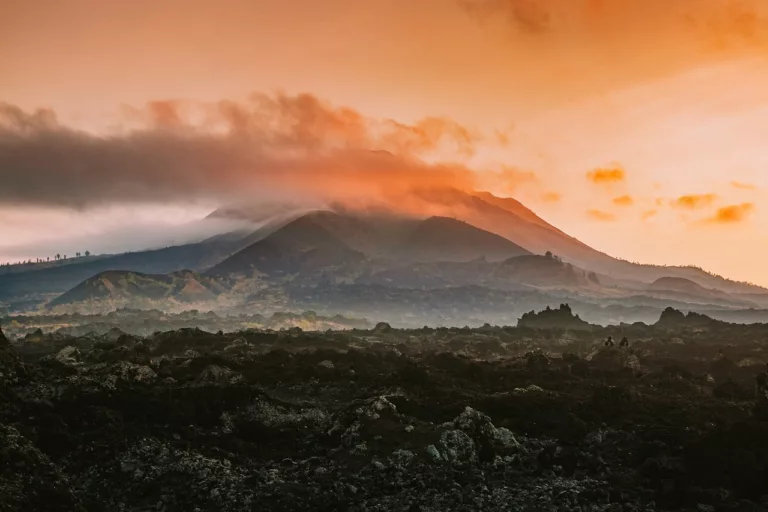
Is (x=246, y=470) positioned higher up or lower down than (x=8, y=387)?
lower down

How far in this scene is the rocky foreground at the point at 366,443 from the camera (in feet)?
96.2

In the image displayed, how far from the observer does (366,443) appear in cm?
3600

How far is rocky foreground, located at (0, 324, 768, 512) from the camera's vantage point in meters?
29.3

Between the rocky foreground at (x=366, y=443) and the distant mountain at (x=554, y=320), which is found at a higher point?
the distant mountain at (x=554, y=320)

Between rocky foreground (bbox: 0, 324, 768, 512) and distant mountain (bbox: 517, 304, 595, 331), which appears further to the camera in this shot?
distant mountain (bbox: 517, 304, 595, 331)

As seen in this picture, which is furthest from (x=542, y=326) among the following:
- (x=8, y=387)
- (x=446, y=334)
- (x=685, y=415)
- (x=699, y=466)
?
(x=8, y=387)

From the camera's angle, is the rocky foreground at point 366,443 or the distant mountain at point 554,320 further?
the distant mountain at point 554,320

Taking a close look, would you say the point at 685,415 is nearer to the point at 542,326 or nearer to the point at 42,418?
the point at 42,418

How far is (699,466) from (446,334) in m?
89.7

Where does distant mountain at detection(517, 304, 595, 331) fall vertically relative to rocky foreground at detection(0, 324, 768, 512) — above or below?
above

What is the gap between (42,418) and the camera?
34.1 m

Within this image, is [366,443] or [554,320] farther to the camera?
[554,320]

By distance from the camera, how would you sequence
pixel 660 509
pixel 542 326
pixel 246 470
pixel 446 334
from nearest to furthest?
pixel 660 509
pixel 246 470
pixel 446 334
pixel 542 326

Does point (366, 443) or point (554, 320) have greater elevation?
point (554, 320)
